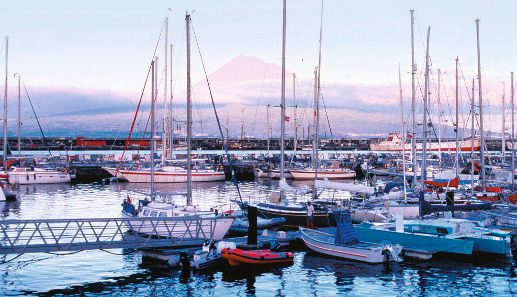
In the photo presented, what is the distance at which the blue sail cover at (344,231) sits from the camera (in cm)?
2937

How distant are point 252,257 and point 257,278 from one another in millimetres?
1307

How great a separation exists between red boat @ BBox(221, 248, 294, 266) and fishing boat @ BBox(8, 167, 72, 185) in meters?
49.9

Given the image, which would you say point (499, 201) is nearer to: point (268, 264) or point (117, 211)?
point (268, 264)

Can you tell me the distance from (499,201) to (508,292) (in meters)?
20.2

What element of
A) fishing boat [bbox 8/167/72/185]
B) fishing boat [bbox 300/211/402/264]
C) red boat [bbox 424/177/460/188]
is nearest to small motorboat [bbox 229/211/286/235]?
fishing boat [bbox 300/211/402/264]

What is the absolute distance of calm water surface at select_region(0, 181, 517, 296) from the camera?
79.2ft

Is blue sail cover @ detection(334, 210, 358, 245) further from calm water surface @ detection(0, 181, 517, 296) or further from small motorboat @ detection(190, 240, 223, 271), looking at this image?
small motorboat @ detection(190, 240, 223, 271)

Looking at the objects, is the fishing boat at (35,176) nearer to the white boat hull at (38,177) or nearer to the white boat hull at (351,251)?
the white boat hull at (38,177)

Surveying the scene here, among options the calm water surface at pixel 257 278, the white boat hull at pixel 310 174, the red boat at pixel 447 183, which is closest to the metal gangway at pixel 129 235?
the calm water surface at pixel 257 278

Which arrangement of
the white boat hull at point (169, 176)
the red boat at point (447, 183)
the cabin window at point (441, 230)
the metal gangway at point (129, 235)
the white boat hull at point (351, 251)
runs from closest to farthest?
the metal gangway at point (129, 235) → the white boat hull at point (351, 251) → the cabin window at point (441, 230) → the red boat at point (447, 183) → the white boat hull at point (169, 176)

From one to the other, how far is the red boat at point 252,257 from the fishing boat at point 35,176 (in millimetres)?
49884

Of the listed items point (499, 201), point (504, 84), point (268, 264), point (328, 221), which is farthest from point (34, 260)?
point (504, 84)

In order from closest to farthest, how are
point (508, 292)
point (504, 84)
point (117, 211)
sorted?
point (508, 292)
point (117, 211)
point (504, 84)

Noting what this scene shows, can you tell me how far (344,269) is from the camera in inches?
1081
